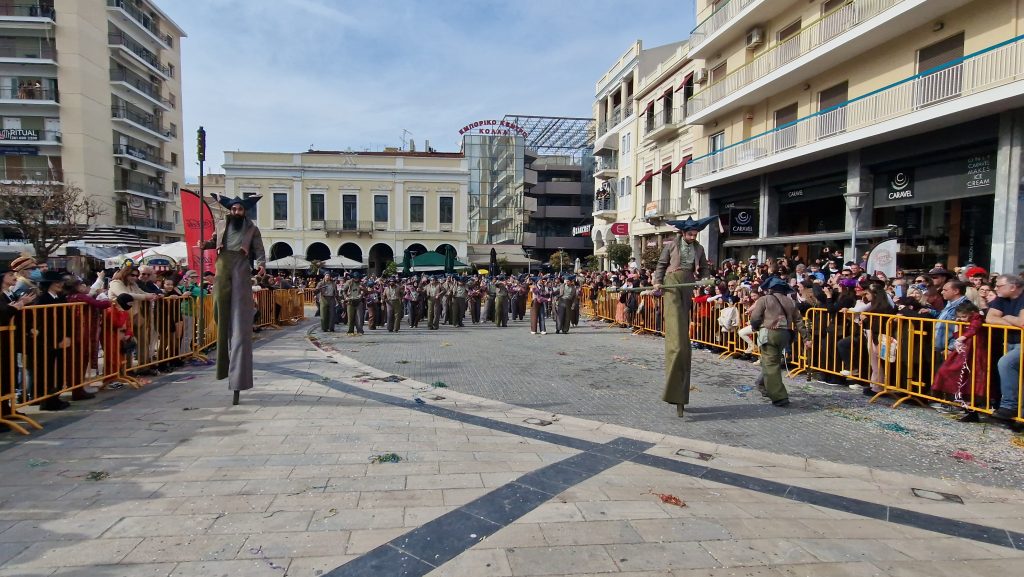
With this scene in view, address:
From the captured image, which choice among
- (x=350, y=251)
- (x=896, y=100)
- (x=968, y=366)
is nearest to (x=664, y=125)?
(x=896, y=100)

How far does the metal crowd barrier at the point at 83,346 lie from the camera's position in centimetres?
589

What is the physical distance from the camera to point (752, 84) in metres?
21.0

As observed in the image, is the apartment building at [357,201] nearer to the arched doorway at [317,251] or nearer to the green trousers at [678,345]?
the arched doorway at [317,251]

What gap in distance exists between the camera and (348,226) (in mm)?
45594

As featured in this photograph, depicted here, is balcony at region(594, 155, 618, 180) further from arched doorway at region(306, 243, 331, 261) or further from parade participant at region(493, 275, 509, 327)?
arched doorway at region(306, 243, 331, 261)

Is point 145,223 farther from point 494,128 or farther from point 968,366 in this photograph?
point 968,366

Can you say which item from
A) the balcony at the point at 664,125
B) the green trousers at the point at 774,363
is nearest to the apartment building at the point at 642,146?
the balcony at the point at 664,125

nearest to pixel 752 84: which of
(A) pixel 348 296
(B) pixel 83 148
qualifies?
(A) pixel 348 296

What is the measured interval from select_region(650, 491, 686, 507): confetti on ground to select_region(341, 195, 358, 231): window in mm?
44000

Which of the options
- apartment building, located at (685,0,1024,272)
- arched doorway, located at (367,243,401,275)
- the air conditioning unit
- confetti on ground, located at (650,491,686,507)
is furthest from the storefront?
arched doorway, located at (367,243,401,275)

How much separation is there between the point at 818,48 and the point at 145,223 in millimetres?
50594

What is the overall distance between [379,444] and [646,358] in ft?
23.3

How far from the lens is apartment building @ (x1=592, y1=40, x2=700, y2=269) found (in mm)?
28106

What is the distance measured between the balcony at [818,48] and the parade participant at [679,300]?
13195mm
